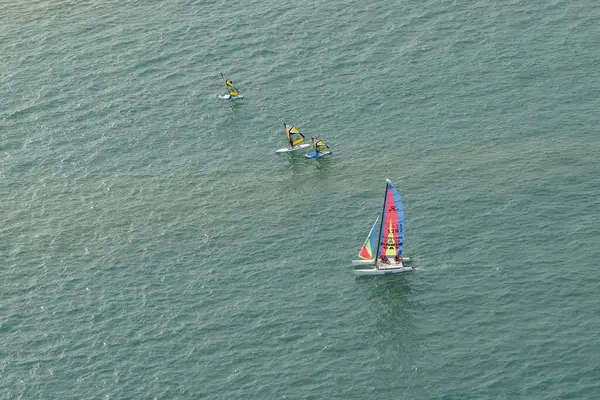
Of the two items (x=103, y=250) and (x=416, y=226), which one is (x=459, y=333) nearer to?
(x=416, y=226)

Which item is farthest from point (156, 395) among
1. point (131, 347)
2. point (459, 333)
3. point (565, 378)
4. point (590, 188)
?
point (590, 188)

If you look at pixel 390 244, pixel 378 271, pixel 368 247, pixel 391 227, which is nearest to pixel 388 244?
pixel 390 244

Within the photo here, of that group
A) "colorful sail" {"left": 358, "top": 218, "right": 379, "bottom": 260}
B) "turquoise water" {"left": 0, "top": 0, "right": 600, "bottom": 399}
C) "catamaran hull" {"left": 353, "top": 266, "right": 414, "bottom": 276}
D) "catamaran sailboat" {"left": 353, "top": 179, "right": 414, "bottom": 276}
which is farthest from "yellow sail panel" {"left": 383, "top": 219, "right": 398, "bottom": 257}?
"turquoise water" {"left": 0, "top": 0, "right": 600, "bottom": 399}

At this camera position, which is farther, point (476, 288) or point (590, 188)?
point (590, 188)

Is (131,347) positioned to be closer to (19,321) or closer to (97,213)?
(19,321)

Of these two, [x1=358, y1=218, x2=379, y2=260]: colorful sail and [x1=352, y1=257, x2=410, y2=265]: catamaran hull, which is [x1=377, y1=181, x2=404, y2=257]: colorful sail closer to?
[x1=358, y1=218, x2=379, y2=260]: colorful sail

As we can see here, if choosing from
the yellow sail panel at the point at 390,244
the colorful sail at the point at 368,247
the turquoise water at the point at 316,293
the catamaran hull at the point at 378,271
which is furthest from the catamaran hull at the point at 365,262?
the turquoise water at the point at 316,293

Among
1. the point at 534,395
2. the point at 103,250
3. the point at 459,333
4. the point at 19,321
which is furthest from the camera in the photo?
the point at 103,250

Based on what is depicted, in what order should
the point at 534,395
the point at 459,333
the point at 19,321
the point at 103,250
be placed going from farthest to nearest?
the point at 103,250 → the point at 19,321 → the point at 459,333 → the point at 534,395
